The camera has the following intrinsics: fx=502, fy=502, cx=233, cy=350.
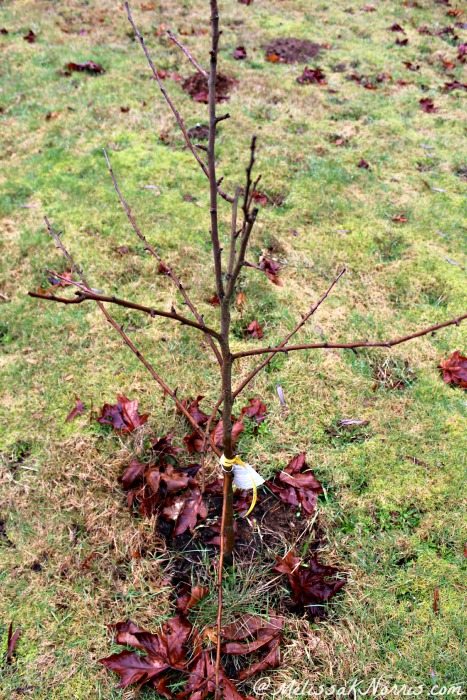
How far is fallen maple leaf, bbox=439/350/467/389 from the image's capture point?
114 inches

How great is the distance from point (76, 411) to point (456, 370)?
7.08ft

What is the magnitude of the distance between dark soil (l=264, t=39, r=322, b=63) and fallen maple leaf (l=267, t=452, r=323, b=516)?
5675 mm

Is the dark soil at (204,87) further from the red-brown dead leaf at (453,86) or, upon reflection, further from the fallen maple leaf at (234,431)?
the fallen maple leaf at (234,431)

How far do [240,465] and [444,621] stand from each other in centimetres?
107

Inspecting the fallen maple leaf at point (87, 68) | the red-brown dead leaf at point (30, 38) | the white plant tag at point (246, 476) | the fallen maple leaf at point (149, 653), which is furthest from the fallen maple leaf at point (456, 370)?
the red-brown dead leaf at point (30, 38)

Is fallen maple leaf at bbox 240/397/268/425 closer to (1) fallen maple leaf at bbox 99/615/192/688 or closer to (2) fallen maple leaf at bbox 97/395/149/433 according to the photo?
(2) fallen maple leaf at bbox 97/395/149/433

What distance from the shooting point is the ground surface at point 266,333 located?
201 centimetres

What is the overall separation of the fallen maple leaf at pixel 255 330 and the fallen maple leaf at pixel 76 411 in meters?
1.09

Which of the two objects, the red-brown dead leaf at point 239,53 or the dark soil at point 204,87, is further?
the red-brown dead leaf at point 239,53

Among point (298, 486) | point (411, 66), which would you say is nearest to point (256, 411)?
point (298, 486)

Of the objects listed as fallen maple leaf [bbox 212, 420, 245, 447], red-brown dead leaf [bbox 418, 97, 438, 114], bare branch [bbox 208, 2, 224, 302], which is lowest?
fallen maple leaf [bbox 212, 420, 245, 447]

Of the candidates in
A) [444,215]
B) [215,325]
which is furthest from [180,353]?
[444,215]

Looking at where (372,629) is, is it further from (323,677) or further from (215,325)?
(215,325)

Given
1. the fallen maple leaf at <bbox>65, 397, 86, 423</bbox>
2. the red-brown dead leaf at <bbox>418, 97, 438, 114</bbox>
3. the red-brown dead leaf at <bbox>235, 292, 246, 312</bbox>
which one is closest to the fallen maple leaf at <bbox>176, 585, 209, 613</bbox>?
the fallen maple leaf at <bbox>65, 397, 86, 423</bbox>
